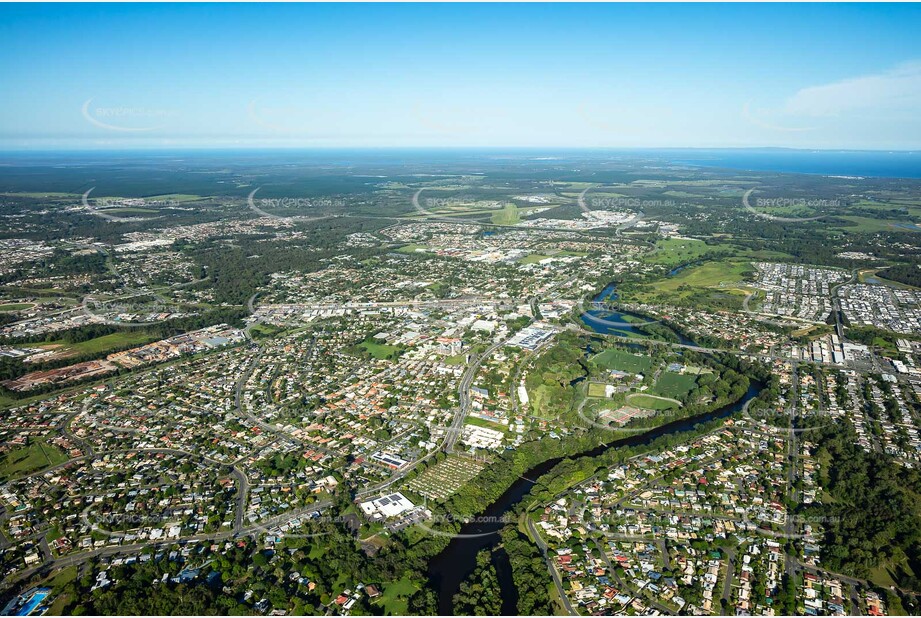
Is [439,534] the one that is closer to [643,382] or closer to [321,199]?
[643,382]

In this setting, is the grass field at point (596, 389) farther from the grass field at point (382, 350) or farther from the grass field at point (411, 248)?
the grass field at point (411, 248)

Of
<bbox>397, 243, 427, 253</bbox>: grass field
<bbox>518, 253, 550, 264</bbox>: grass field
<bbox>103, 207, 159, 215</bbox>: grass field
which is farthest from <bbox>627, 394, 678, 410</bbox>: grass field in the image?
<bbox>103, 207, 159, 215</bbox>: grass field

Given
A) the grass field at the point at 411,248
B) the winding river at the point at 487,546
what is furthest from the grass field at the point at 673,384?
the grass field at the point at 411,248

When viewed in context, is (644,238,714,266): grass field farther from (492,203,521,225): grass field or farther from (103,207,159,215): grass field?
(103,207,159,215): grass field

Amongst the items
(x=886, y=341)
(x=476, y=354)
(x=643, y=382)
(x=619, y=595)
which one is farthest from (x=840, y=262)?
(x=619, y=595)

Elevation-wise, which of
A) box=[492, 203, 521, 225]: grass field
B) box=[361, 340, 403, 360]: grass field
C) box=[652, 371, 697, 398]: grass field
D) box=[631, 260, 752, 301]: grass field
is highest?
box=[492, 203, 521, 225]: grass field

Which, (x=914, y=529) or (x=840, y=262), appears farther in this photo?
(x=840, y=262)

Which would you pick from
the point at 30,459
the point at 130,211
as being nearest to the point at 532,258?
the point at 30,459
